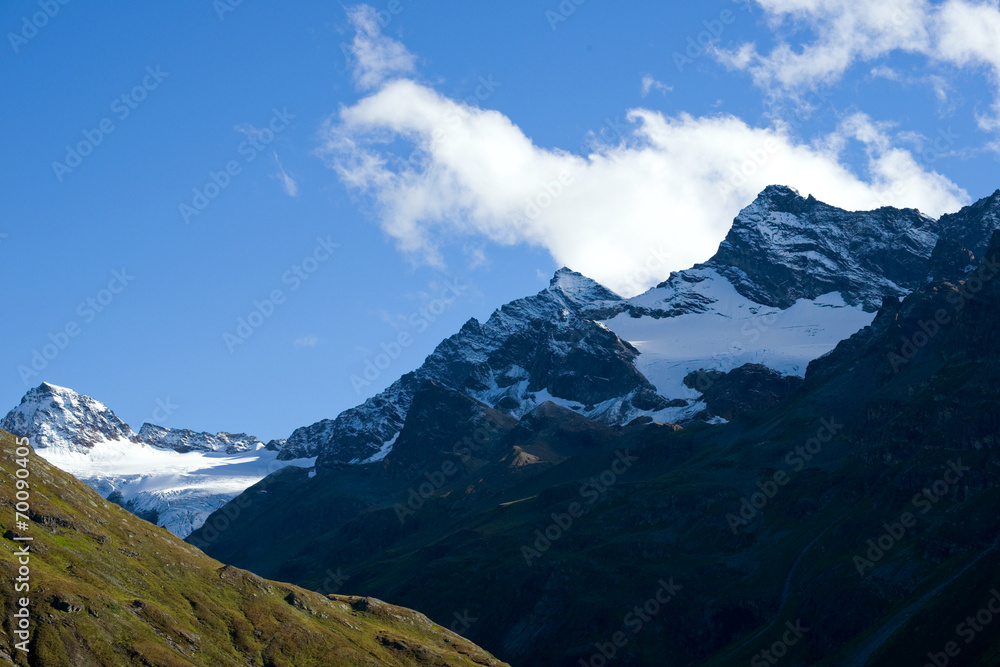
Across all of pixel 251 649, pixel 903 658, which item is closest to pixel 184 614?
pixel 251 649

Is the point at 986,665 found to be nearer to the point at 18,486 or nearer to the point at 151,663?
the point at 151,663

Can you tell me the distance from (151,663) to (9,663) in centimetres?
2195
